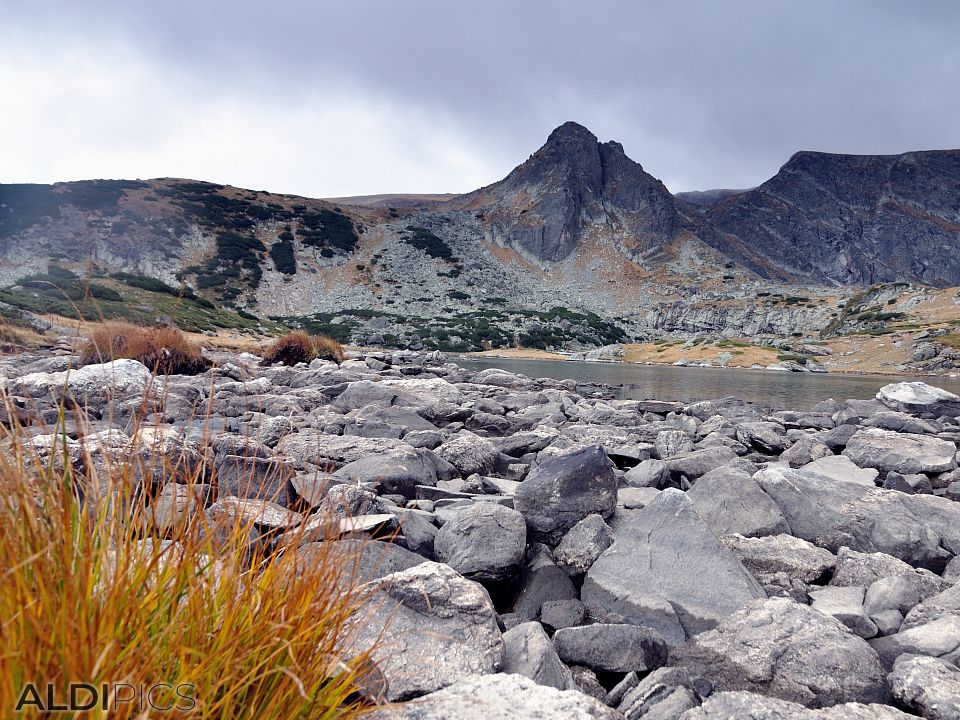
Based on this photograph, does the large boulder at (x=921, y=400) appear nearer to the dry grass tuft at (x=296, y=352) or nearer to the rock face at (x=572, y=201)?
the dry grass tuft at (x=296, y=352)

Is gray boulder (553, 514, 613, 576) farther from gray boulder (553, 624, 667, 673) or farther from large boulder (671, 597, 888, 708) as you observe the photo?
large boulder (671, 597, 888, 708)

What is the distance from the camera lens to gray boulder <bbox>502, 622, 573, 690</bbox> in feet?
7.43

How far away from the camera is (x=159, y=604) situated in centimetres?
130

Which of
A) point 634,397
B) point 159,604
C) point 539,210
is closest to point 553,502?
point 159,604

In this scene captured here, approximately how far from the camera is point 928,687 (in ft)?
7.23

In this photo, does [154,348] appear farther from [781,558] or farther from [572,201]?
[572,201]

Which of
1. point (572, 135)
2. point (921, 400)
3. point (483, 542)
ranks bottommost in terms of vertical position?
point (921, 400)

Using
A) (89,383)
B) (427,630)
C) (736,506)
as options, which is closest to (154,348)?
(89,383)

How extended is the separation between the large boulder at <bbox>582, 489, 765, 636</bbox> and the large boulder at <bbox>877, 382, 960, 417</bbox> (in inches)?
557

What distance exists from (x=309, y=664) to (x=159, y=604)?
0.43m

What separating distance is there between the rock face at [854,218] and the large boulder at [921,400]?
135144 mm

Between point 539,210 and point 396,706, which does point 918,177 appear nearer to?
point 539,210

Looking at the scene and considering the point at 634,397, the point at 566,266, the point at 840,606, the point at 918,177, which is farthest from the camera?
the point at 918,177

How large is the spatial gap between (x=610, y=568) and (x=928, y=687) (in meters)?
1.53
